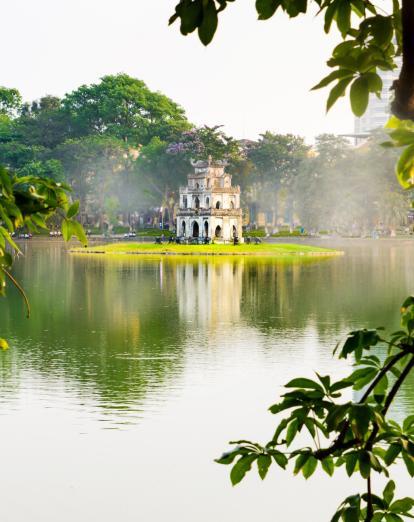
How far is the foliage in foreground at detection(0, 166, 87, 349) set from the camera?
2.51 meters

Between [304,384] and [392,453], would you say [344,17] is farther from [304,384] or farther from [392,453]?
[392,453]

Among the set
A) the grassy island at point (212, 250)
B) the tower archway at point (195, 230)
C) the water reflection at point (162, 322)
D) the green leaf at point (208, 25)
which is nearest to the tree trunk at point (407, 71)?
the green leaf at point (208, 25)

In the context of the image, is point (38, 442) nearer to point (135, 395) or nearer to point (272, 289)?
point (135, 395)

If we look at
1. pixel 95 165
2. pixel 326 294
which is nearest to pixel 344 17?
pixel 326 294

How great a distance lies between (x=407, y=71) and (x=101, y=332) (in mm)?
19725

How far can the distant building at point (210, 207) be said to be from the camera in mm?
72188

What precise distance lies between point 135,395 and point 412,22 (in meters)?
12.2

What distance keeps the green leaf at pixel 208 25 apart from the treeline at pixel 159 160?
80.4 metres

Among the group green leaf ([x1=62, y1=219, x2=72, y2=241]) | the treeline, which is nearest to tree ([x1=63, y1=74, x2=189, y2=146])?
the treeline

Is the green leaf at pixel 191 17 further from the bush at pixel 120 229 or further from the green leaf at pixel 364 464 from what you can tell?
the bush at pixel 120 229

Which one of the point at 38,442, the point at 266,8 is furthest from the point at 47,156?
the point at 266,8

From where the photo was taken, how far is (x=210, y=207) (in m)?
72.2

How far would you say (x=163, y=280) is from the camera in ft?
123

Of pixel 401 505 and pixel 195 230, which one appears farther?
pixel 195 230
